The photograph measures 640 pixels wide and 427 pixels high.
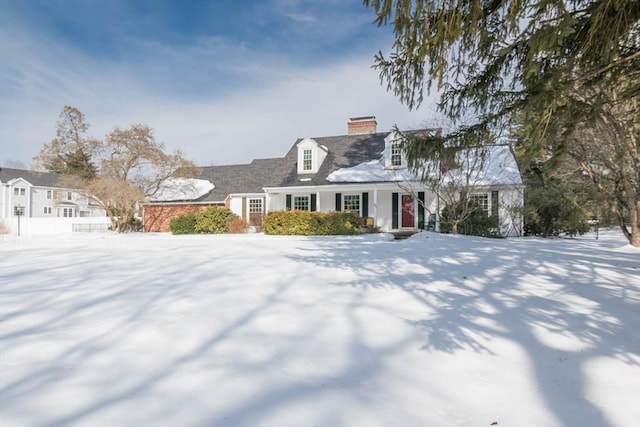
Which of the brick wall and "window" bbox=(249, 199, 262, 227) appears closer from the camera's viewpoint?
"window" bbox=(249, 199, 262, 227)

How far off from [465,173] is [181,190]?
16474 millimetres

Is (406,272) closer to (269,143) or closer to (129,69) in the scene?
(129,69)

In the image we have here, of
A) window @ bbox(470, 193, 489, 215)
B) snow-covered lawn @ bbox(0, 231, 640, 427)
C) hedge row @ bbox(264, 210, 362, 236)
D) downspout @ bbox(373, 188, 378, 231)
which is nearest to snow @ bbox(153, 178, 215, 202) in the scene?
hedge row @ bbox(264, 210, 362, 236)

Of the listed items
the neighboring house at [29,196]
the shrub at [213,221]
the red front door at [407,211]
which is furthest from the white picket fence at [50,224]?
the red front door at [407,211]

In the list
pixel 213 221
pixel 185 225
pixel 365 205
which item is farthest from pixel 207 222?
pixel 365 205

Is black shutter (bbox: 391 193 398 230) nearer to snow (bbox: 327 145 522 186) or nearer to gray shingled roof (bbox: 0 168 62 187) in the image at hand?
snow (bbox: 327 145 522 186)

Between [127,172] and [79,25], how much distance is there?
30.8 feet

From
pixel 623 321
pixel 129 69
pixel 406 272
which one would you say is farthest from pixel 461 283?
pixel 129 69

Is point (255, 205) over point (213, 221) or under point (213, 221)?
over

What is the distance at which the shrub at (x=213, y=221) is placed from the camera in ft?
63.2

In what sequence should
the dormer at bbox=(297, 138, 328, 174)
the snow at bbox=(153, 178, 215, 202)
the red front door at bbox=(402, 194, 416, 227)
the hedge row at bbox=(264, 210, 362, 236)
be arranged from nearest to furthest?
the hedge row at bbox=(264, 210, 362, 236) → the red front door at bbox=(402, 194, 416, 227) → the dormer at bbox=(297, 138, 328, 174) → the snow at bbox=(153, 178, 215, 202)

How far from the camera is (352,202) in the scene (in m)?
19.6

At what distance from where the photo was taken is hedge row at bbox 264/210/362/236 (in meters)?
16.6

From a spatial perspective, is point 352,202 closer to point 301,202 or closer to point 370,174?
point 370,174
